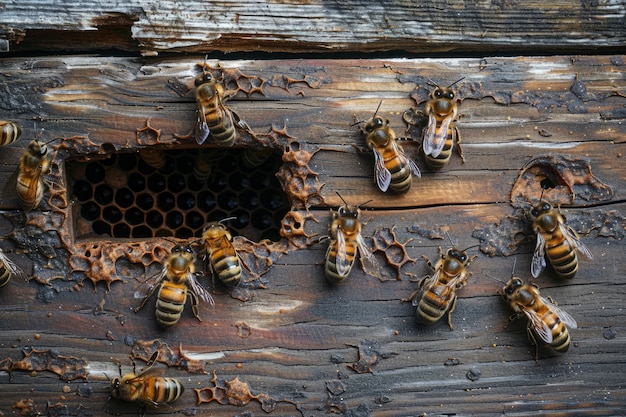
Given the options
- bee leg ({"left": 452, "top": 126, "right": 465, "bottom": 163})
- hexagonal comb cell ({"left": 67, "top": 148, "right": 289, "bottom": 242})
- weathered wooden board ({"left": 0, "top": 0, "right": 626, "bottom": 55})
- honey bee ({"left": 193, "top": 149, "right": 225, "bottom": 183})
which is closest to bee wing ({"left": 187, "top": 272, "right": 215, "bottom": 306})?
hexagonal comb cell ({"left": 67, "top": 148, "right": 289, "bottom": 242})

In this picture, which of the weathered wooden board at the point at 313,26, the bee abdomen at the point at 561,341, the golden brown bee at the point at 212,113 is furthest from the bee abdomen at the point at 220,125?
the bee abdomen at the point at 561,341

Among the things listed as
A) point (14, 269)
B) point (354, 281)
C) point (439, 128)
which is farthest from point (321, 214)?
point (14, 269)

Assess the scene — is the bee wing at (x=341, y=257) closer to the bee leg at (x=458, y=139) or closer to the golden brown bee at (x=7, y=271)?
the bee leg at (x=458, y=139)

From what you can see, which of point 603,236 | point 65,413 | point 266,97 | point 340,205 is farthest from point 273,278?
point 603,236

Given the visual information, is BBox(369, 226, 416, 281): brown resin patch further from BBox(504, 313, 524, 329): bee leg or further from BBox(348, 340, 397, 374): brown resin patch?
BBox(504, 313, 524, 329): bee leg

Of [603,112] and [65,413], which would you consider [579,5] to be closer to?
[603,112]
